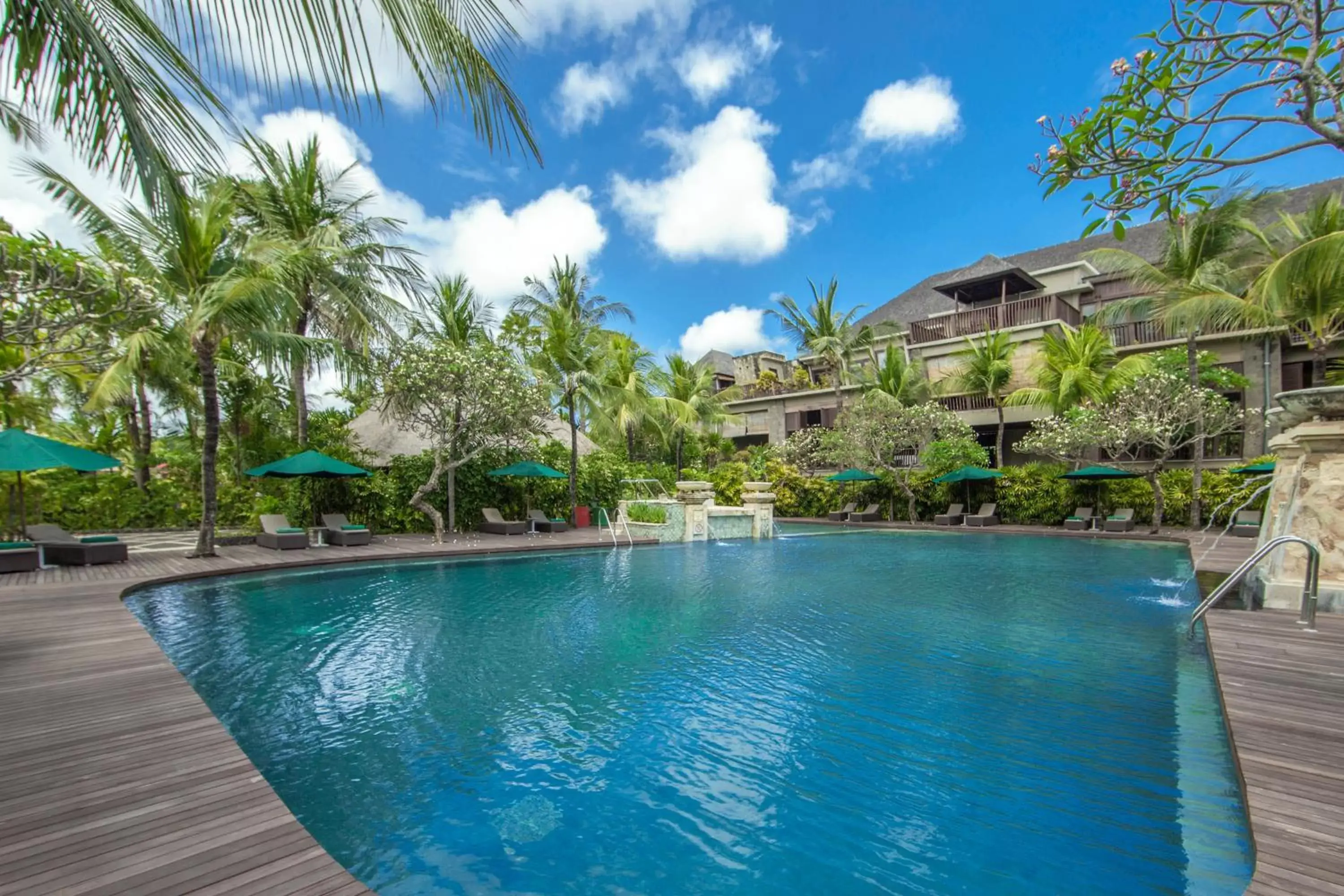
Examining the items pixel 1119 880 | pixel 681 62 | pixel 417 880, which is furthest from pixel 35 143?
pixel 1119 880

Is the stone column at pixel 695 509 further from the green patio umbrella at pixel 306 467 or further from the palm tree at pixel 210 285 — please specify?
the palm tree at pixel 210 285

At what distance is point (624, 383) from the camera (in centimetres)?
2522

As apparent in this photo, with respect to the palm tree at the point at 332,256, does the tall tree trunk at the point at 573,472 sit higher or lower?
lower

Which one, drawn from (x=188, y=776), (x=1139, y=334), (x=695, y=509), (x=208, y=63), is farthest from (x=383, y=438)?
(x=1139, y=334)

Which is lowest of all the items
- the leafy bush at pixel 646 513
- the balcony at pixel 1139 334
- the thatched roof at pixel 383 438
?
the leafy bush at pixel 646 513

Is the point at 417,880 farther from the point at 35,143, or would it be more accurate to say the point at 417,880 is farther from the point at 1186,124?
the point at 35,143

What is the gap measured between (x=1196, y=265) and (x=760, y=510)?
15217 millimetres

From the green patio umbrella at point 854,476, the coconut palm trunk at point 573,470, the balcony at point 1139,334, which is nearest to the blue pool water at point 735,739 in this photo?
the coconut palm trunk at point 573,470

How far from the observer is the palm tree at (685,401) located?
2892 cm

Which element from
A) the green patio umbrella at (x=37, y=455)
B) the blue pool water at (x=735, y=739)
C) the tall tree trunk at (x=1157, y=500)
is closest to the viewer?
the blue pool water at (x=735, y=739)

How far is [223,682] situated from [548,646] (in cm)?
305

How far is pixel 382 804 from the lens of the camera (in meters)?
3.82

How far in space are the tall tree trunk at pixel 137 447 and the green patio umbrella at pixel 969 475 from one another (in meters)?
25.2

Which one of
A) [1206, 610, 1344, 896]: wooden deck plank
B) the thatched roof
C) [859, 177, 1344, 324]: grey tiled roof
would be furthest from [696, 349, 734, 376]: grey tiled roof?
[1206, 610, 1344, 896]: wooden deck plank
